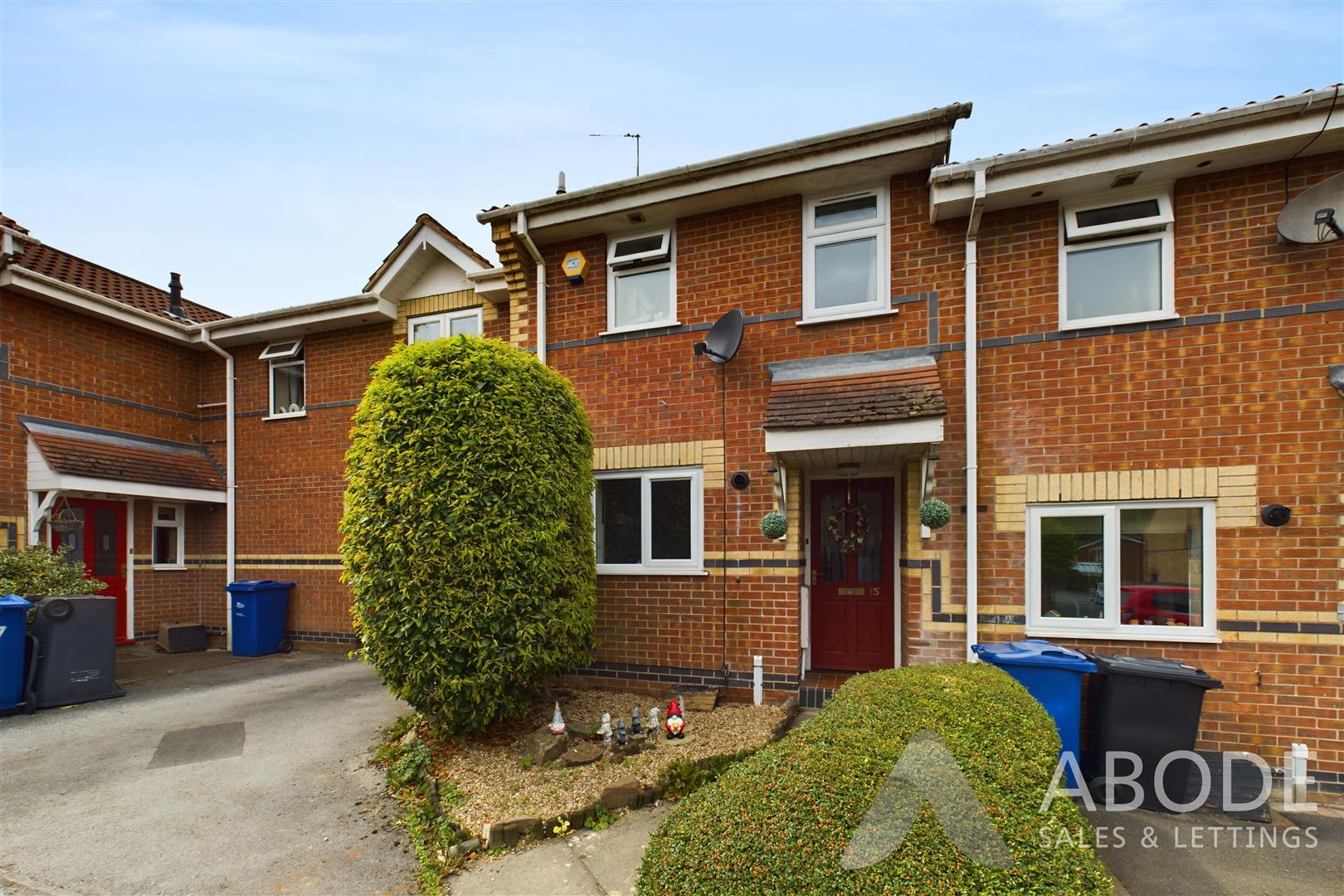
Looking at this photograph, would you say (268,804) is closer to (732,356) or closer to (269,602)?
(732,356)

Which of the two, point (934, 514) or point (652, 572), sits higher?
point (934, 514)

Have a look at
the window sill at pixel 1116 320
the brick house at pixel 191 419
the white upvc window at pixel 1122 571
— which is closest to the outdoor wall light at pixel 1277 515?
the white upvc window at pixel 1122 571

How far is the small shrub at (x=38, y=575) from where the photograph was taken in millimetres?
7105

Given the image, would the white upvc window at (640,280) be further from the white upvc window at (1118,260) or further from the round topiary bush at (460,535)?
the white upvc window at (1118,260)

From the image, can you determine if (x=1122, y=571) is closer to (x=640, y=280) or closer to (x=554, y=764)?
(x=554, y=764)

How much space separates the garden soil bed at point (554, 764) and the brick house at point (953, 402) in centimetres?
80

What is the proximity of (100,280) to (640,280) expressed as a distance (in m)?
10.0

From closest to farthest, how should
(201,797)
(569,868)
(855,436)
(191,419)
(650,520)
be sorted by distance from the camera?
(569,868)
(201,797)
(855,436)
(650,520)
(191,419)

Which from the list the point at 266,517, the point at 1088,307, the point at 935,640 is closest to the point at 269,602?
the point at 266,517

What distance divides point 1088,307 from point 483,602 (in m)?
5.88

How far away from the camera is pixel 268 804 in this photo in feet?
14.8

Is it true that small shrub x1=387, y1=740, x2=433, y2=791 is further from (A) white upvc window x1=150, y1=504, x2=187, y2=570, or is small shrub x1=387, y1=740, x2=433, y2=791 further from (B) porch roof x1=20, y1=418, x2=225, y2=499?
(A) white upvc window x1=150, y1=504, x2=187, y2=570

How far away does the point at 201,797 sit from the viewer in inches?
181

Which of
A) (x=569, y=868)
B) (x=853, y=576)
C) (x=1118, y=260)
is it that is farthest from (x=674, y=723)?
(x=1118, y=260)
